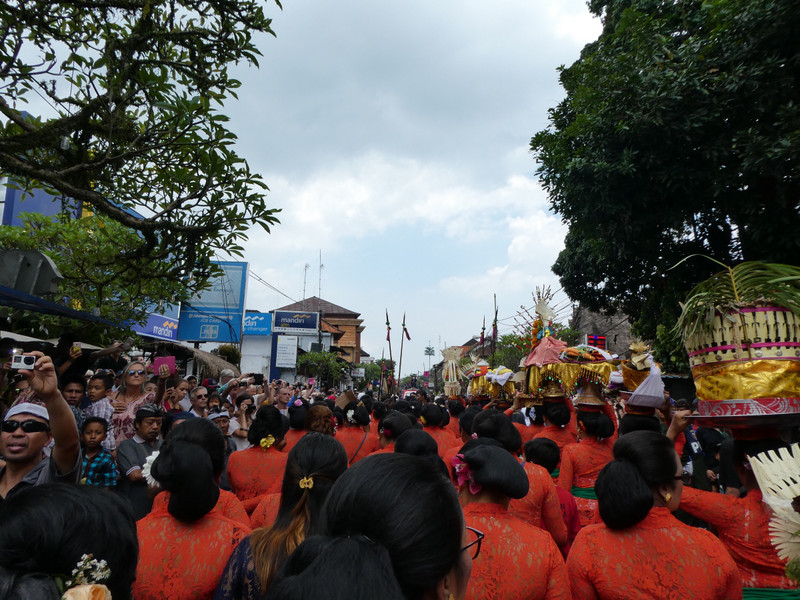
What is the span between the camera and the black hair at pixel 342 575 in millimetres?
1026

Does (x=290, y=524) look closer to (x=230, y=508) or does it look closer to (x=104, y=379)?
(x=230, y=508)

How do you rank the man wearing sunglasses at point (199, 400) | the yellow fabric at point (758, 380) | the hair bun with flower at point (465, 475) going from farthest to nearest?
the man wearing sunglasses at point (199, 400)
the yellow fabric at point (758, 380)
the hair bun with flower at point (465, 475)

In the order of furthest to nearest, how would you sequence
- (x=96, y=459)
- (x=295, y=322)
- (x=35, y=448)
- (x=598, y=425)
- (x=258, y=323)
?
(x=295, y=322) < (x=258, y=323) < (x=598, y=425) < (x=96, y=459) < (x=35, y=448)

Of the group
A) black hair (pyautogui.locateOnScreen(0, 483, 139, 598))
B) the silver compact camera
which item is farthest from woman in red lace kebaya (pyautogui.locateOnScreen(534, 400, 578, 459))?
black hair (pyautogui.locateOnScreen(0, 483, 139, 598))

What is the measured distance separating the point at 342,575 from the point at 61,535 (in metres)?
0.84

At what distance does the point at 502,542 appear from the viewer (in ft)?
7.70

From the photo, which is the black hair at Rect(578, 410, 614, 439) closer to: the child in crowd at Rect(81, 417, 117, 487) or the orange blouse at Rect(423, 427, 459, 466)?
the orange blouse at Rect(423, 427, 459, 466)

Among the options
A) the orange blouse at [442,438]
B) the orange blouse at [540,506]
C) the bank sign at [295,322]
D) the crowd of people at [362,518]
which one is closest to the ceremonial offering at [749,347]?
the crowd of people at [362,518]

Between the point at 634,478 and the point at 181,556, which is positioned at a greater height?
the point at 634,478

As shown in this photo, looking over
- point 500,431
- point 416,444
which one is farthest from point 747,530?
point 416,444

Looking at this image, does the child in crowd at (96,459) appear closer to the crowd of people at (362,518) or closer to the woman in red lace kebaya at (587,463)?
the crowd of people at (362,518)

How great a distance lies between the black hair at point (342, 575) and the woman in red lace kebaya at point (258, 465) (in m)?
3.13

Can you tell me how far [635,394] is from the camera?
4922mm

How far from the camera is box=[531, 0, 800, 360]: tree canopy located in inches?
360
